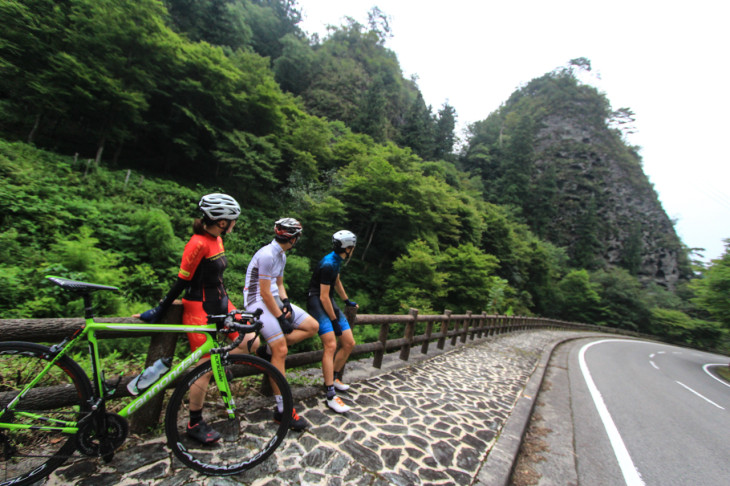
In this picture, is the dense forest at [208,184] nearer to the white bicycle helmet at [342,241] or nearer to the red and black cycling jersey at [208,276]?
the red and black cycling jersey at [208,276]

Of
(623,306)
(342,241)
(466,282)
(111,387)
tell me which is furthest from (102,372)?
(623,306)

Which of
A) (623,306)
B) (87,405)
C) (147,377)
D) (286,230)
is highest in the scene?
(623,306)

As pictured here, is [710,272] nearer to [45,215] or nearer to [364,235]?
[364,235]

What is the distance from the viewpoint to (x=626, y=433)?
4137 mm

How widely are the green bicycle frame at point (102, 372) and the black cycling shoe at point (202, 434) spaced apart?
224 millimetres

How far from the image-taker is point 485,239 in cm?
2961

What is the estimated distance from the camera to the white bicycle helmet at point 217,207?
2113 mm

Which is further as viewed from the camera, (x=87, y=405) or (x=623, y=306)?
(x=623, y=306)

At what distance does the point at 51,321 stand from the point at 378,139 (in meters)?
35.6

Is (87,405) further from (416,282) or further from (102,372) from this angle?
(416,282)

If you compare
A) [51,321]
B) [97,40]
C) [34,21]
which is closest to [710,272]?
[51,321]

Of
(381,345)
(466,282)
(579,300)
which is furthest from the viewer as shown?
(579,300)

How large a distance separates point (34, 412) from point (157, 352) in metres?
0.66

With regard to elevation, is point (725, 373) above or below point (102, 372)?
below
